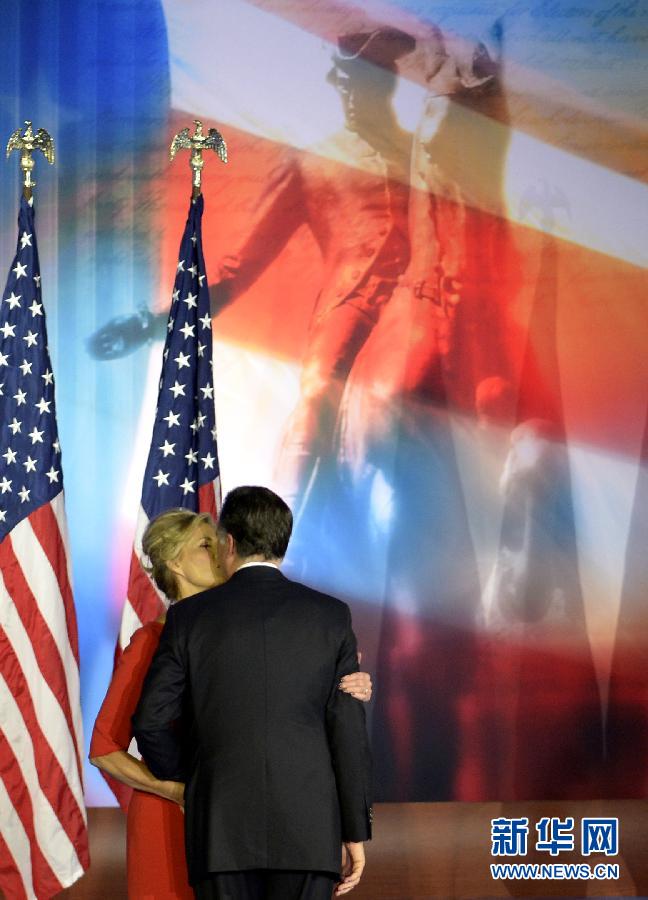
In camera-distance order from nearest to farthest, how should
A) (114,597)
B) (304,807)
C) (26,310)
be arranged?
(304,807) < (26,310) < (114,597)

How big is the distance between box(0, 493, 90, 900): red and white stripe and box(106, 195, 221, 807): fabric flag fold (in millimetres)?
193

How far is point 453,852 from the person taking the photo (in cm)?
534

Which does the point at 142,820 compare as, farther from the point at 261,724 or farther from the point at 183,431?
the point at 183,431

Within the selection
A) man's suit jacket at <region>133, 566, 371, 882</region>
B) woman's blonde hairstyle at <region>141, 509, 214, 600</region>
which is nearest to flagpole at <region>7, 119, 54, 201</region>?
woman's blonde hairstyle at <region>141, 509, 214, 600</region>

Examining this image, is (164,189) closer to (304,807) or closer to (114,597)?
(114,597)

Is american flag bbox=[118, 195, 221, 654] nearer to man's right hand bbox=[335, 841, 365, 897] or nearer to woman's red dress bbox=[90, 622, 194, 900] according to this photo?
woman's red dress bbox=[90, 622, 194, 900]

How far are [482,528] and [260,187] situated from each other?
5.90ft

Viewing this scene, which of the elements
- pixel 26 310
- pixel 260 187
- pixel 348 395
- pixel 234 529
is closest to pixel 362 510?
pixel 348 395

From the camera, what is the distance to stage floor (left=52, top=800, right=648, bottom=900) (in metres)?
5.21

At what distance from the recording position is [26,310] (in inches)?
163

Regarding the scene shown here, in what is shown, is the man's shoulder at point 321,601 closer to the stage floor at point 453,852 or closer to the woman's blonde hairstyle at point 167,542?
the woman's blonde hairstyle at point 167,542

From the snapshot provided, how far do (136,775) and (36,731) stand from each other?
4.25 ft

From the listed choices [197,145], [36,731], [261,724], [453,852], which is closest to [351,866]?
[261,724]

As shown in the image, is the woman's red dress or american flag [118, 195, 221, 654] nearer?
the woman's red dress
